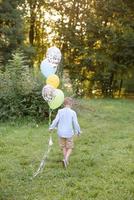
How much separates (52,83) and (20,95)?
17.0 ft

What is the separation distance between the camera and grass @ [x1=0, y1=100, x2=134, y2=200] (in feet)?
22.5

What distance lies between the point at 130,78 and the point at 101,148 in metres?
17.8

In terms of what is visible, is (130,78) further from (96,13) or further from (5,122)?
(5,122)

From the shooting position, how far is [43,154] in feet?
30.6

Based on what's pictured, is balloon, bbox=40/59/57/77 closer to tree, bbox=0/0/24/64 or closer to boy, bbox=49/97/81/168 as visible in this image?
boy, bbox=49/97/81/168

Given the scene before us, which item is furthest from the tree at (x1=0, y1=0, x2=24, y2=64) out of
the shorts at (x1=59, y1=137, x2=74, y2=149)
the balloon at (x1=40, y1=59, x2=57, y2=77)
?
the shorts at (x1=59, y1=137, x2=74, y2=149)

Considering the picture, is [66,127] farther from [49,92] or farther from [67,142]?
[49,92]

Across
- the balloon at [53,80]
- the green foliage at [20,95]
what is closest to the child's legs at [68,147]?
the balloon at [53,80]

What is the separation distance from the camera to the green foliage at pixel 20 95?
1316 centimetres

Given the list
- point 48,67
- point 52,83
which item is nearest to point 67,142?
point 52,83

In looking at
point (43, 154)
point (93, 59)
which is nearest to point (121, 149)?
point (43, 154)

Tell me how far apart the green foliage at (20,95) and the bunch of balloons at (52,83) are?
4.61 m

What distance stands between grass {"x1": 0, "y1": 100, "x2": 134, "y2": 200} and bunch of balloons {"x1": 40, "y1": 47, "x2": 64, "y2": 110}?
119 cm

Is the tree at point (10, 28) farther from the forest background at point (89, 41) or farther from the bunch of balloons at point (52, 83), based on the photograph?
the bunch of balloons at point (52, 83)
